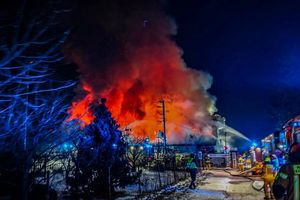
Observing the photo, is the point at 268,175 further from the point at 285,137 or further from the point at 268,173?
the point at 285,137

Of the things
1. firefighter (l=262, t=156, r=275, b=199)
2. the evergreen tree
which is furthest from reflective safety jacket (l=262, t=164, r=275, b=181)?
the evergreen tree

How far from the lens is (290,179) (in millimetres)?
5320

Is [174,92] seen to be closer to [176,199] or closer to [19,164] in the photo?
[176,199]

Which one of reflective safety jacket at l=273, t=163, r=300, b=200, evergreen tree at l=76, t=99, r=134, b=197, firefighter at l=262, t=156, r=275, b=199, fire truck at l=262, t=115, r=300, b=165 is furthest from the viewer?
fire truck at l=262, t=115, r=300, b=165

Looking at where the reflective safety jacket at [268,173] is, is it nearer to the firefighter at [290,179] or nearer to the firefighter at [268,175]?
the firefighter at [268,175]

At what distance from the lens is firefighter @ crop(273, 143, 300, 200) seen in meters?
5.11

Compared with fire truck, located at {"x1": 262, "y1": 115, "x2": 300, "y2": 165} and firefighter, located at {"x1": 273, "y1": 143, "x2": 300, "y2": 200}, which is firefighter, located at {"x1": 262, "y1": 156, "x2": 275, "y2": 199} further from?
firefighter, located at {"x1": 273, "y1": 143, "x2": 300, "y2": 200}

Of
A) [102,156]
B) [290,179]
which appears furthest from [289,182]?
[102,156]

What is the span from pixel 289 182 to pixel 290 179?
0.08 m

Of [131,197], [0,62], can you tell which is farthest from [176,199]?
[0,62]

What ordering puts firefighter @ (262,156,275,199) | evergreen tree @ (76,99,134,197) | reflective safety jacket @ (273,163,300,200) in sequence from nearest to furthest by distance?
reflective safety jacket @ (273,163,300,200) < firefighter @ (262,156,275,199) < evergreen tree @ (76,99,134,197)

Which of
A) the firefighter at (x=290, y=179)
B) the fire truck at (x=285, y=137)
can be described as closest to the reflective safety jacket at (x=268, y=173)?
the fire truck at (x=285, y=137)

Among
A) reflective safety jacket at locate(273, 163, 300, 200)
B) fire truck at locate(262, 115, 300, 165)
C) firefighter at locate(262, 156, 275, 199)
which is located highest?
→ fire truck at locate(262, 115, 300, 165)

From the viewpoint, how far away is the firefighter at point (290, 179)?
16.8 feet
